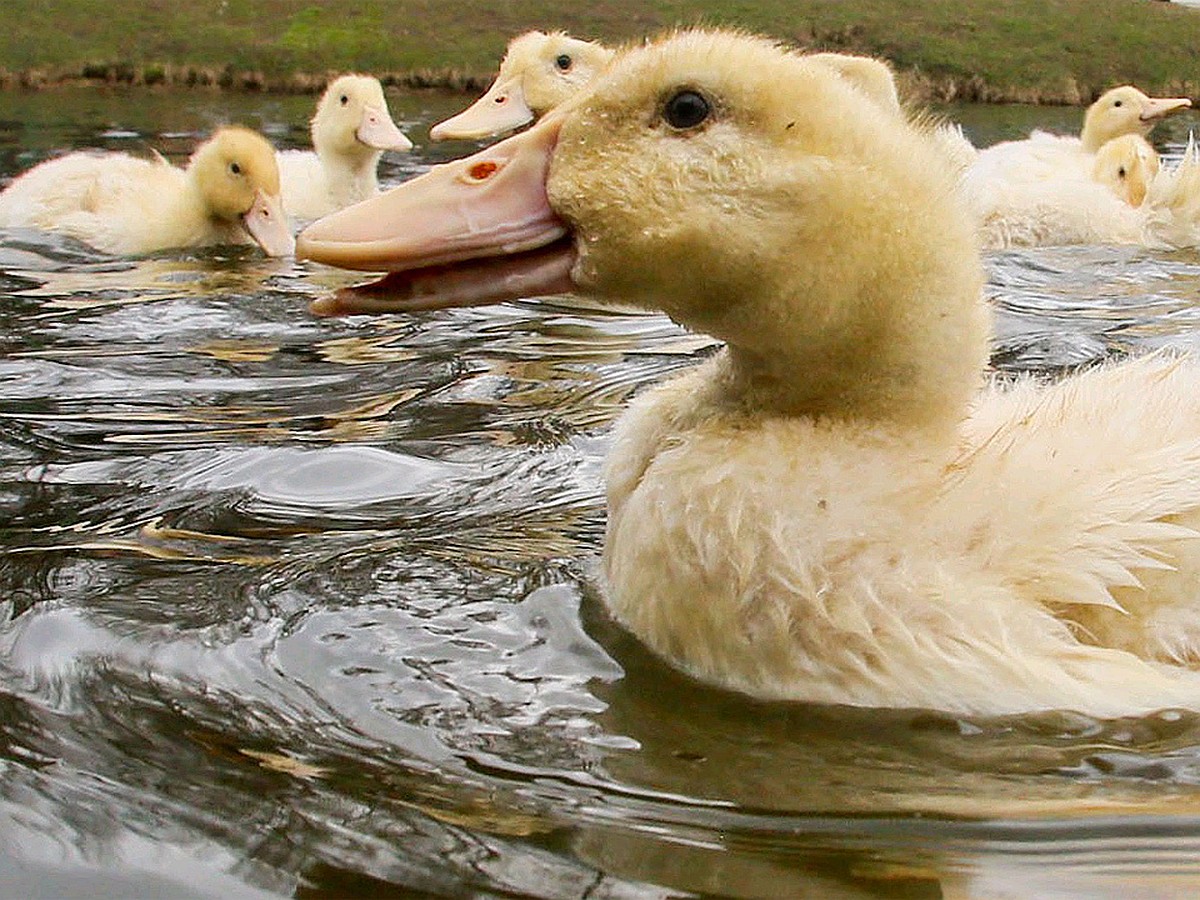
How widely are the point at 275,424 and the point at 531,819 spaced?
10.3ft

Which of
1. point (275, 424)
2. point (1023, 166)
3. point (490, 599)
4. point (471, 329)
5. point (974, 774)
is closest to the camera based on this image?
Result: point (974, 774)

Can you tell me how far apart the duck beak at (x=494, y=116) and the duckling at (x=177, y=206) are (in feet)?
4.76

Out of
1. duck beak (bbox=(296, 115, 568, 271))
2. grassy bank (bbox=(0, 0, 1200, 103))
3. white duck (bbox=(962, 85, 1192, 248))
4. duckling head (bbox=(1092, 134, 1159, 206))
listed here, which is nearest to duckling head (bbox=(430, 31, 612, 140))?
white duck (bbox=(962, 85, 1192, 248))

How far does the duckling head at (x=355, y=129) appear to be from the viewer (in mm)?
12484

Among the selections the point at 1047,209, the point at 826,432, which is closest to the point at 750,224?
the point at 826,432

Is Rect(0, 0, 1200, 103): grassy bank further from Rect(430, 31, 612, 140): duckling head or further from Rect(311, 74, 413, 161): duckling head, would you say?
Rect(430, 31, 612, 140): duckling head

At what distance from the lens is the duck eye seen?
3453mm

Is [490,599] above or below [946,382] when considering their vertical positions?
below

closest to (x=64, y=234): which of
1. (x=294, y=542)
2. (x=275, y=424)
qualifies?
(x=275, y=424)

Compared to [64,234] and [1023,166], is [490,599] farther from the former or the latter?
[1023,166]

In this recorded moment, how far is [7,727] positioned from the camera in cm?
299

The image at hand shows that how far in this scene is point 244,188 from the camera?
980 centimetres

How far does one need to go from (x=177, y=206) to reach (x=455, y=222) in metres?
6.90

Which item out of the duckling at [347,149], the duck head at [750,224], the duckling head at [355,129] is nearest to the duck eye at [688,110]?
the duck head at [750,224]
